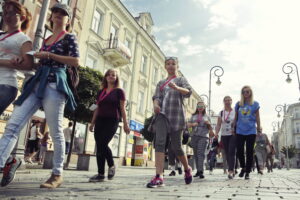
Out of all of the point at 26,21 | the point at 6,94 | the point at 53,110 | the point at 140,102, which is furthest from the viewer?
the point at 140,102

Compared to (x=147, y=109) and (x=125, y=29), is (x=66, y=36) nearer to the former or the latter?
(x=125, y=29)

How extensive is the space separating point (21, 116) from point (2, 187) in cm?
79

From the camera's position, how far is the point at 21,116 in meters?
2.61

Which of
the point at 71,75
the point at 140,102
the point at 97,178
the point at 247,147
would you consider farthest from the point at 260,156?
the point at 140,102

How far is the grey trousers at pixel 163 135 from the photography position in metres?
3.77

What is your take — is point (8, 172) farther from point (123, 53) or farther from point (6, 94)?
point (123, 53)

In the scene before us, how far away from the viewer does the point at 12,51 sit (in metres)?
2.79

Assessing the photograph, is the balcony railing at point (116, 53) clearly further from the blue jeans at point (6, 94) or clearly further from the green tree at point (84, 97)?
the blue jeans at point (6, 94)

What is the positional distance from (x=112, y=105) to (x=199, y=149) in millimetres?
2857

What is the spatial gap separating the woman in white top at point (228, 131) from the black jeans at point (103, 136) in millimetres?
3354

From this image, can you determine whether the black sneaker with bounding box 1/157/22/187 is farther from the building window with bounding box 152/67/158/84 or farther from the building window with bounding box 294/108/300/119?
the building window with bounding box 294/108/300/119

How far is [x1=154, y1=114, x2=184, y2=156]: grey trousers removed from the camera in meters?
3.77

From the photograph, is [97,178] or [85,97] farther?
[85,97]

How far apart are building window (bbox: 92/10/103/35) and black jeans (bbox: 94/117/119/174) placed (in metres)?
15.0
